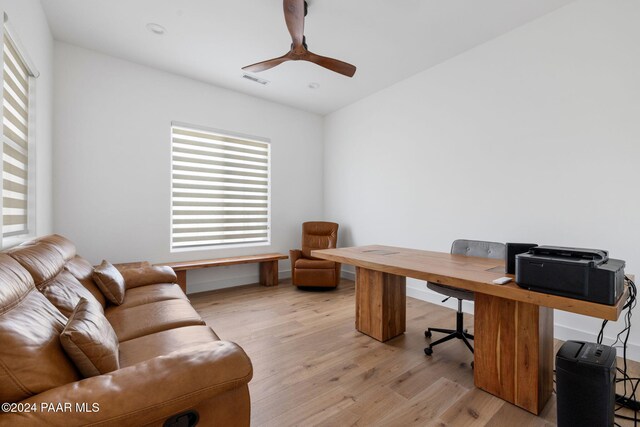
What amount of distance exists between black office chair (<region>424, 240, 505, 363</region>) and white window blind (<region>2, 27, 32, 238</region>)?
3370mm

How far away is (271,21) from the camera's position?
2.77 metres

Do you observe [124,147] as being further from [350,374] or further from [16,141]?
[350,374]

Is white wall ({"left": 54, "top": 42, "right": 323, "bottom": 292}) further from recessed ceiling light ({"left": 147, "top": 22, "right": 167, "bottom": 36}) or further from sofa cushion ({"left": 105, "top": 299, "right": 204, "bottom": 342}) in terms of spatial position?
sofa cushion ({"left": 105, "top": 299, "right": 204, "bottom": 342})

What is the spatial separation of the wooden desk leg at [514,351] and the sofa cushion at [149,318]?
1899 mm

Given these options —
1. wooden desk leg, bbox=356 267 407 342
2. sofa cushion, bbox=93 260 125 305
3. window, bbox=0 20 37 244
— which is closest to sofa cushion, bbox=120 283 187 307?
sofa cushion, bbox=93 260 125 305

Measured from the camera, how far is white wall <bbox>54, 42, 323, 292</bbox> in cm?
326

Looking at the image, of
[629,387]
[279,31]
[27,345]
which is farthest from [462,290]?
[279,31]

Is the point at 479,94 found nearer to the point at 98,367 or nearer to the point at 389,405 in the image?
the point at 389,405

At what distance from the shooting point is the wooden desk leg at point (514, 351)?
5.54 feet

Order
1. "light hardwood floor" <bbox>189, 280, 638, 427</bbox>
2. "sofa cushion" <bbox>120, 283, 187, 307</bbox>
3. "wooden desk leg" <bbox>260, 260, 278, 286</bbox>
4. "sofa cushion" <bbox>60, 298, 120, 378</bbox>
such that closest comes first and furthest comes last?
"sofa cushion" <bbox>60, 298, 120, 378</bbox>
"light hardwood floor" <bbox>189, 280, 638, 427</bbox>
"sofa cushion" <bbox>120, 283, 187, 307</bbox>
"wooden desk leg" <bbox>260, 260, 278, 286</bbox>

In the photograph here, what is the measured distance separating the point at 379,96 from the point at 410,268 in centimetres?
327

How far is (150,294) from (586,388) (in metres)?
2.91

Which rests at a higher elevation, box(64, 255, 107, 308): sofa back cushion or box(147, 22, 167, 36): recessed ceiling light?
box(147, 22, 167, 36): recessed ceiling light

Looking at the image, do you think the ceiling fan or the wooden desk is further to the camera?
the ceiling fan
